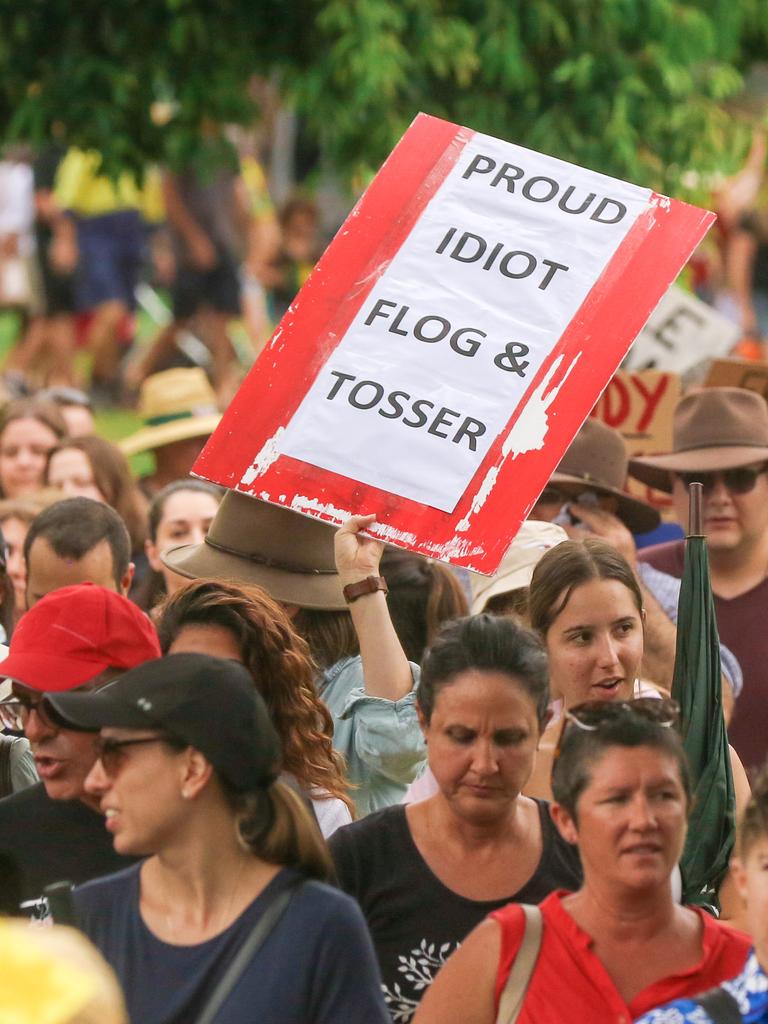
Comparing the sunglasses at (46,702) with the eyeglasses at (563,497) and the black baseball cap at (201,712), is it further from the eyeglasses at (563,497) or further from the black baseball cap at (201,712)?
the eyeglasses at (563,497)

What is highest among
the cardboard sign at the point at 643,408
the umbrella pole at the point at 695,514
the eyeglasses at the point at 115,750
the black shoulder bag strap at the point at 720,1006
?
the cardboard sign at the point at 643,408

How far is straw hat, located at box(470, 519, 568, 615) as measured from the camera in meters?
5.83

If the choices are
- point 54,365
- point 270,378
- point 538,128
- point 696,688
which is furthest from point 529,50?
point 54,365

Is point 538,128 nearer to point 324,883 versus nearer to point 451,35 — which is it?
point 451,35

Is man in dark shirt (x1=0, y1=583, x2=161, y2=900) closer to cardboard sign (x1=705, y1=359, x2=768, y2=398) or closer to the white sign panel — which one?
the white sign panel

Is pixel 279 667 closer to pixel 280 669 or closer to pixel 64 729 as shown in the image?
pixel 280 669

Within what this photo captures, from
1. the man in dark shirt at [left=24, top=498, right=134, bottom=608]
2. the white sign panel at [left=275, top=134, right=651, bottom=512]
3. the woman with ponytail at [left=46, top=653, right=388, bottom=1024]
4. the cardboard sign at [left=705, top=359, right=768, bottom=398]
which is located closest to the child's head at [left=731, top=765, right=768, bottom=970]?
the woman with ponytail at [left=46, top=653, right=388, bottom=1024]

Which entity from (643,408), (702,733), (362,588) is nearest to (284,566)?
(362,588)

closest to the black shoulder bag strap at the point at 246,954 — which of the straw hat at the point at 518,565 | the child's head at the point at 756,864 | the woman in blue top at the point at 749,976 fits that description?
the woman in blue top at the point at 749,976

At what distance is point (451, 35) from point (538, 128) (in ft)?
1.83

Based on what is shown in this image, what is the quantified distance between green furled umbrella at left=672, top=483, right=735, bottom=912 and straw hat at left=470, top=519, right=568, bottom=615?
4.35ft

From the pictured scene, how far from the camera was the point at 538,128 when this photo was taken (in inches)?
385

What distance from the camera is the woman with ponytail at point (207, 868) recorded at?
11.1ft

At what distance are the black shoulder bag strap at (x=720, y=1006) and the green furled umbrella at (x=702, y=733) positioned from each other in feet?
2.64
